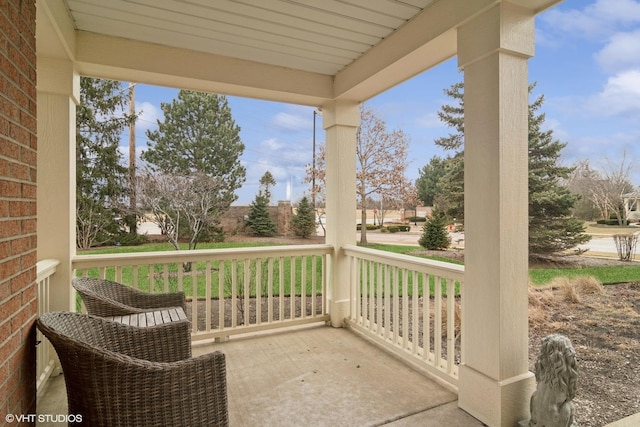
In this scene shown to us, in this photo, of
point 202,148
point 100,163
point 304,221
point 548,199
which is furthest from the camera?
point 100,163

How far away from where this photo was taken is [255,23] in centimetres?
263

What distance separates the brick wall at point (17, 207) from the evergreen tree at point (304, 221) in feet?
12.2

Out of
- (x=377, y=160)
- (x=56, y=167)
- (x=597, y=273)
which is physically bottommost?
(x=597, y=273)

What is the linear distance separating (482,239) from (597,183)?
882 mm

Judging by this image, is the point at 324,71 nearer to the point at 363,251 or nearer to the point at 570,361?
the point at 363,251

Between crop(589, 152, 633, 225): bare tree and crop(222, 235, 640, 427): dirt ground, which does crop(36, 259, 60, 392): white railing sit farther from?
crop(589, 152, 633, 225): bare tree

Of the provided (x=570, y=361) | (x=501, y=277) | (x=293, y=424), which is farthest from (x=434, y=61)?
(x=293, y=424)

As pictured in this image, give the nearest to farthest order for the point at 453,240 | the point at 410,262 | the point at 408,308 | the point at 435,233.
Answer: the point at 410,262
the point at 408,308
the point at 453,240
the point at 435,233

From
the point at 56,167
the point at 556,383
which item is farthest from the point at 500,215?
the point at 56,167

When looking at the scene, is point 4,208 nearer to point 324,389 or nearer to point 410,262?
point 324,389

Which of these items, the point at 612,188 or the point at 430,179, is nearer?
the point at 612,188

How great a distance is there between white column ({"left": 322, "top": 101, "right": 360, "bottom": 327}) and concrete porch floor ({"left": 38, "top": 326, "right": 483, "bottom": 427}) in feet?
2.05

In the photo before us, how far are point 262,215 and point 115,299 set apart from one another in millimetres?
3004

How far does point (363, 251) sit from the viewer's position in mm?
3518
